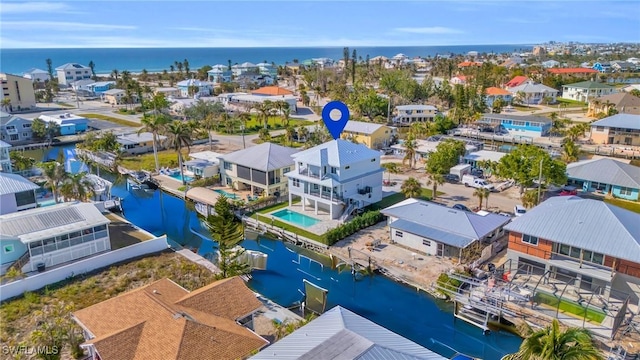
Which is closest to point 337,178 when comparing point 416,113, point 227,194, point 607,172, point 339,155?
point 339,155

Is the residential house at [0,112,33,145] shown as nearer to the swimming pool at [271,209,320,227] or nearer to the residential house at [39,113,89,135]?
the residential house at [39,113,89,135]

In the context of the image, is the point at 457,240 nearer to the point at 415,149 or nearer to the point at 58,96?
the point at 415,149

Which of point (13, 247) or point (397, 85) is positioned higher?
point (397, 85)

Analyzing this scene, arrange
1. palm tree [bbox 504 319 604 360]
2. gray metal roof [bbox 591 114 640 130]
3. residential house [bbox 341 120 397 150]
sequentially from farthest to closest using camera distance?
residential house [bbox 341 120 397 150] → gray metal roof [bbox 591 114 640 130] → palm tree [bbox 504 319 604 360]

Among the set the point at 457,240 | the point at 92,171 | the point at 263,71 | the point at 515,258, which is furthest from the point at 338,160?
the point at 263,71

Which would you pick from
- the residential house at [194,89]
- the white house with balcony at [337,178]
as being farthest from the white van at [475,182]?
the residential house at [194,89]

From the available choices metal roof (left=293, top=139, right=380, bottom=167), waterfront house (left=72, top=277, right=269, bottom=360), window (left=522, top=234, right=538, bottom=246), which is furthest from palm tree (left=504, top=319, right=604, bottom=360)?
metal roof (left=293, top=139, right=380, bottom=167)
